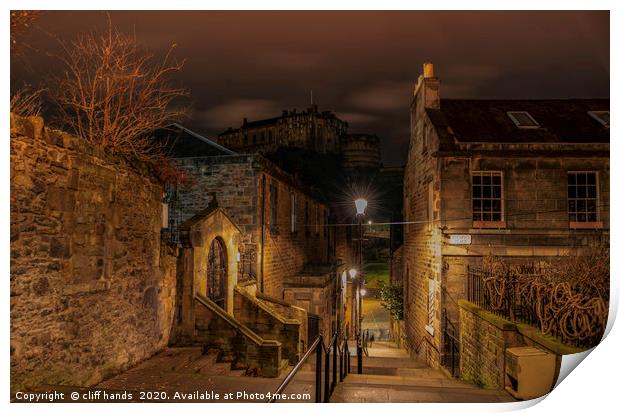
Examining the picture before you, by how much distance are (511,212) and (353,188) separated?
44.2m

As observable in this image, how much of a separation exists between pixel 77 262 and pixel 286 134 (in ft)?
181

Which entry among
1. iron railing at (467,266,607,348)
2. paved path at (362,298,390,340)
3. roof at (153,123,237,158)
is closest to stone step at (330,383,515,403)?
iron railing at (467,266,607,348)

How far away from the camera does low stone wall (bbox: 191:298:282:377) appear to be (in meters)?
8.71

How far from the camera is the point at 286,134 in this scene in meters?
60.2

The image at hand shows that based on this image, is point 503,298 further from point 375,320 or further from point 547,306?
point 375,320

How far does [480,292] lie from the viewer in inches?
364

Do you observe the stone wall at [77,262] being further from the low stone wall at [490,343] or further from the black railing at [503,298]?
the black railing at [503,298]

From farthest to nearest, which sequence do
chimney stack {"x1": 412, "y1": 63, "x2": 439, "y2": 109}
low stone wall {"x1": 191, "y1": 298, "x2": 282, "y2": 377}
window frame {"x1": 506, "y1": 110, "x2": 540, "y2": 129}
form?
1. chimney stack {"x1": 412, "y1": 63, "x2": 439, "y2": 109}
2. window frame {"x1": 506, "y1": 110, "x2": 540, "y2": 129}
3. low stone wall {"x1": 191, "y1": 298, "x2": 282, "y2": 377}

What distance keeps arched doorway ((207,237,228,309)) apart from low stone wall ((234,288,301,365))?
0.46 m

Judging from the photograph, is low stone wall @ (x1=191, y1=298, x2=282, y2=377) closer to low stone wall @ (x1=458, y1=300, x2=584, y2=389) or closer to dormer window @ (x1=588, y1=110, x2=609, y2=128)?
low stone wall @ (x1=458, y1=300, x2=584, y2=389)

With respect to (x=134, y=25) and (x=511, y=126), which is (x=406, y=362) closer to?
(x=511, y=126)

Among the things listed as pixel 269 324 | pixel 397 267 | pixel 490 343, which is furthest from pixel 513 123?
pixel 397 267

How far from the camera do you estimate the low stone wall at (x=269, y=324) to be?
10.7m
